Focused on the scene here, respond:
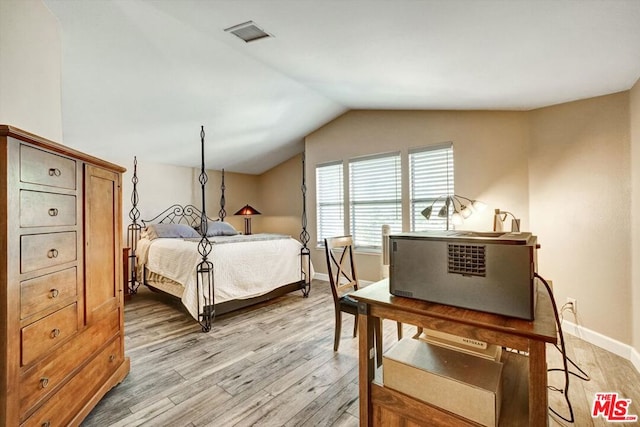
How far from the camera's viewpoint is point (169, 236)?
4.09 metres

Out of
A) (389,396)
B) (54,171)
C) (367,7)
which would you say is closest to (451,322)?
(389,396)

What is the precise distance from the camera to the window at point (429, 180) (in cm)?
357

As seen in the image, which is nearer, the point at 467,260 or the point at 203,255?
the point at 467,260

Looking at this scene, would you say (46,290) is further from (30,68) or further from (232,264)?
(232,264)

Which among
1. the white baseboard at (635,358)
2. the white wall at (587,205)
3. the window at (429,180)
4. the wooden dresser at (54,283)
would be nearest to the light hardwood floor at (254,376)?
the white baseboard at (635,358)

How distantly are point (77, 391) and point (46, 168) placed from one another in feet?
3.81

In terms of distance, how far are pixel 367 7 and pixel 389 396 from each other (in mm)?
2011

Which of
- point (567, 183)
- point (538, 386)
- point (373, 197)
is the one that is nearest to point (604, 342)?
point (567, 183)

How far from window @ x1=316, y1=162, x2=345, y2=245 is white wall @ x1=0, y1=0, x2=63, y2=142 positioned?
3468mm

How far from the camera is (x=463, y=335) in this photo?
3.27 feet

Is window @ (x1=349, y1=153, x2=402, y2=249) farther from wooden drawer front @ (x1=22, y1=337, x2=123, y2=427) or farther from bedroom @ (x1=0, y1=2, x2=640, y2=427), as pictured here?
wooden drawer front @ (x1=22, y1=337, x2=123, y2=427)

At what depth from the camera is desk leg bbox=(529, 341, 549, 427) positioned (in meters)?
0.86

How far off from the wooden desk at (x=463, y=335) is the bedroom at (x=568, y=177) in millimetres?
1717

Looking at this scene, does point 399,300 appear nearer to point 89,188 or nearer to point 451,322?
point 451,322
